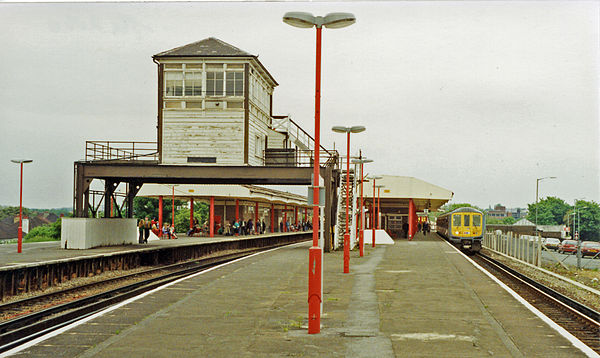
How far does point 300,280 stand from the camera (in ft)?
57.9

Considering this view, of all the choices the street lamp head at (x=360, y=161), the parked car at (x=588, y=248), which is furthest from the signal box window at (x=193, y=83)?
the parked car at (x=588, y=248)

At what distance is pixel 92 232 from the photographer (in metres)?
30.6

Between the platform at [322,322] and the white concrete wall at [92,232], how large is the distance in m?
14.9

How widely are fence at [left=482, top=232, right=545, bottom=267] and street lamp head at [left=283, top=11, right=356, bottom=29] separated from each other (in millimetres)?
19293

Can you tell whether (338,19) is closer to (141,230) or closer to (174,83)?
(174,83)

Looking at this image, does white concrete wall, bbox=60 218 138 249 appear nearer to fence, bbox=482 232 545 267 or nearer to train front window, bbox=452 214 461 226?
fence, bbox=482 232 545 267

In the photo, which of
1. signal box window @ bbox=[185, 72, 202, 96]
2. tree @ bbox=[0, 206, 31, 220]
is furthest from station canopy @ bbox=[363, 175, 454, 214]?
tree @ bbox=[0, 206, 31, 220]

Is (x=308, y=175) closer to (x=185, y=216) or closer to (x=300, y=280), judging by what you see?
(x=300, y=280)

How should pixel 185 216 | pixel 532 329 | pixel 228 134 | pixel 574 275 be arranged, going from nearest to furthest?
1. pixel 532 329
2. pixel 574 275
3. pixel 228 134
4. pixel 185 216

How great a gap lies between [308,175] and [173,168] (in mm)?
6956

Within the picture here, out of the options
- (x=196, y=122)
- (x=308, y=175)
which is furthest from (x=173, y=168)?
(x=308, y=175)

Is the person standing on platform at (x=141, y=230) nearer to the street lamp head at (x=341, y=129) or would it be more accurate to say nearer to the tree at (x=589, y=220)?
the street lamp head at (x=341, y=129)

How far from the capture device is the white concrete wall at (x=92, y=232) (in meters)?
29.8

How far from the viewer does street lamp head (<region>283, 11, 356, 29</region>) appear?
10.8 m
